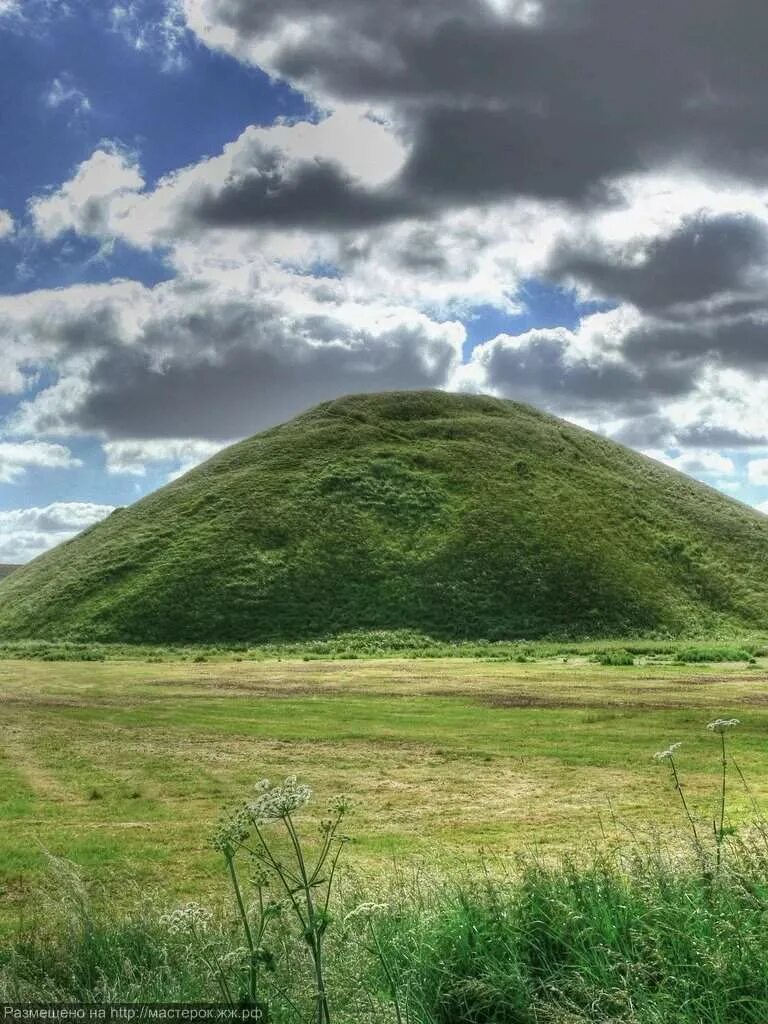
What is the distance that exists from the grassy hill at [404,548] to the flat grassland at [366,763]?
50685 mm

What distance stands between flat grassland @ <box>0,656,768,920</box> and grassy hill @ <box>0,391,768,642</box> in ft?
166

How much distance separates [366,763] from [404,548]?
89050mm

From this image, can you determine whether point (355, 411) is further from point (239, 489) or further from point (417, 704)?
point (417, 704)

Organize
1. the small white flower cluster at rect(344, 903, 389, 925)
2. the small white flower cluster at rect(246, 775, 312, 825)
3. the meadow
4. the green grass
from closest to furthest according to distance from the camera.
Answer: the small white flower cluster at rect(246, 775, 312, 825)
the small white flower cluster at rect(344, 903, 389, 925)
the green grass
the meadow

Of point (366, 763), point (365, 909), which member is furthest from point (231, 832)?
point (366, 763)

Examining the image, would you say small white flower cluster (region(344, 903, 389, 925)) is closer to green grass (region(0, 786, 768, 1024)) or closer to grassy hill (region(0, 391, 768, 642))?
green grass (region(0, 786, 768, 1024))

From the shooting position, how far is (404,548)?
113 metres

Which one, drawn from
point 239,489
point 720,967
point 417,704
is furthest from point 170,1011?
point 239,489

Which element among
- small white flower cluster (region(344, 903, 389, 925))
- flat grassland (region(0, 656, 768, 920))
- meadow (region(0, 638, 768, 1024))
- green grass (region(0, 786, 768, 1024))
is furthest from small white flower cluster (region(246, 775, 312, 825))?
flat grassland (region(0, 656, 768, 920))

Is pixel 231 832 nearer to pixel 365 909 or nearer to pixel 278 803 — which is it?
pixel 278 803

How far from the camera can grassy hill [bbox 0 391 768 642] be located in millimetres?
99188

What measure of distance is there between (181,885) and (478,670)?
149 ft

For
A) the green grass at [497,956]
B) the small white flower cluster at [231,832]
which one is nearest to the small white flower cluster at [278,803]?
the small white flower cluster at [231,832]

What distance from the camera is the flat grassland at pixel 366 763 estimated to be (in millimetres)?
15656
